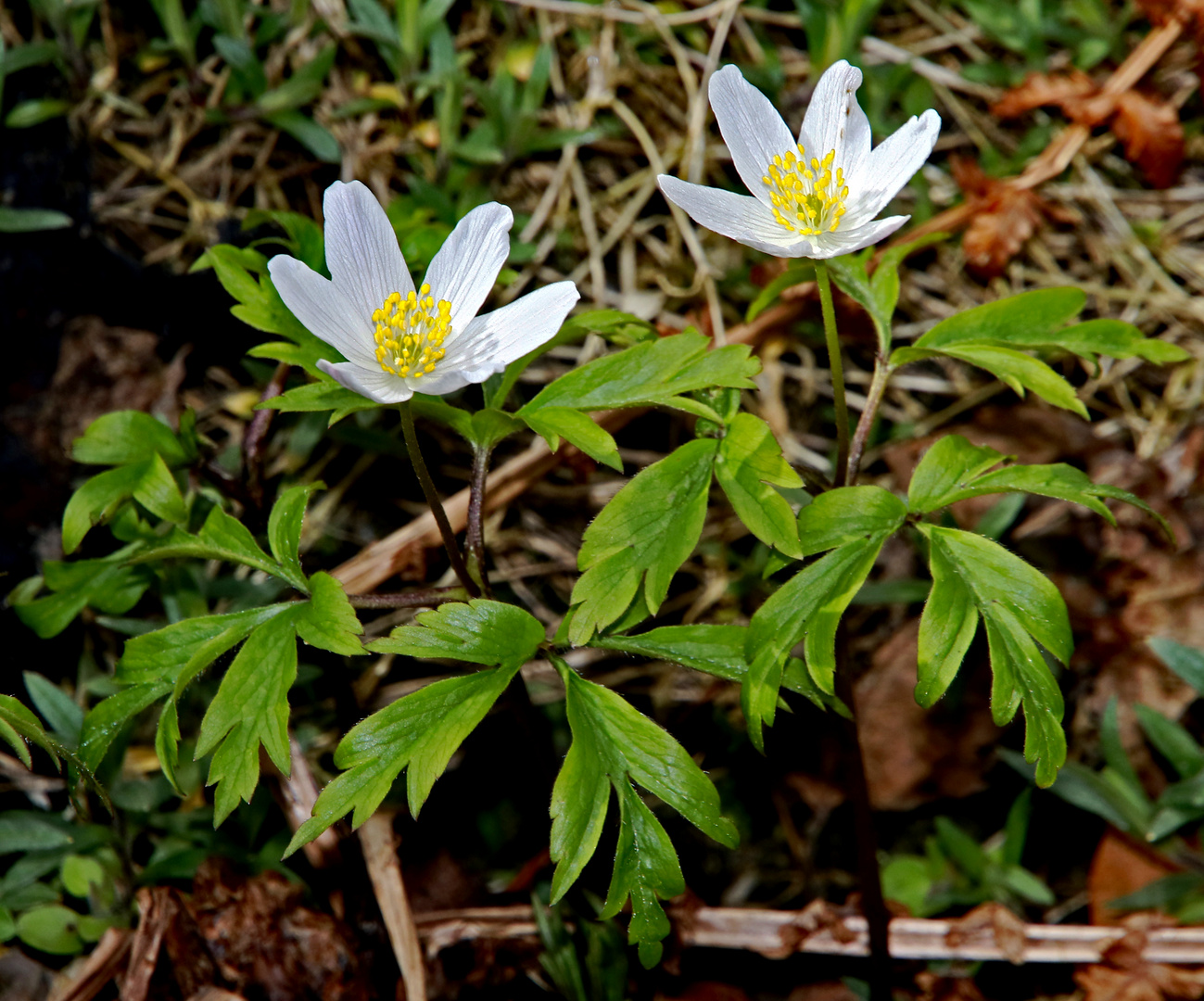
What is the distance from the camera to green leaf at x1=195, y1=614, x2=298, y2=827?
2.17 metres

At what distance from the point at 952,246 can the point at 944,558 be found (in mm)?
2066

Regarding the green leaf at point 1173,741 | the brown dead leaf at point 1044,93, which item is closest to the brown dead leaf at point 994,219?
the brown dead leaf at point 1044,93

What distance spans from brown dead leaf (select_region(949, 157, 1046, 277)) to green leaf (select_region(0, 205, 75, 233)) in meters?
3.22

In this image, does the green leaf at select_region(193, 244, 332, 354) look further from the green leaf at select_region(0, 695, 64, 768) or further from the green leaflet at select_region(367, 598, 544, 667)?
the green leaf at select_region(0, 695, 64, 768)

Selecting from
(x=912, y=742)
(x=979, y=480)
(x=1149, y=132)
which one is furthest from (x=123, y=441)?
(x=1149, y=132)

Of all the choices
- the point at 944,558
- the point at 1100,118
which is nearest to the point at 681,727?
the point at 944,558

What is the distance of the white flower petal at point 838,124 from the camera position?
99.3 inches

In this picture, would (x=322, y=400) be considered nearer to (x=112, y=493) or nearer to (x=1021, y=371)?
(x=112, y=493)

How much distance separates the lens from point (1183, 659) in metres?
3.20

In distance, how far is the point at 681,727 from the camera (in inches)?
134

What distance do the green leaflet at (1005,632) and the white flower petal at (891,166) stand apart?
840 mm

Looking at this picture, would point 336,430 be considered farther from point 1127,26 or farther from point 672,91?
point 1127,26

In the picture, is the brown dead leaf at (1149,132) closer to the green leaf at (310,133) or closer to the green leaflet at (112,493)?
the green leaf at (310,133)

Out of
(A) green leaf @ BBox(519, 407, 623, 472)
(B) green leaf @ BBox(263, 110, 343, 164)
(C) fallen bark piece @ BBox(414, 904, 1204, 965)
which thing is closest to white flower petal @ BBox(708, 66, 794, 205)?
(A) green leaf @ BBox(519, 407, 623, 472)
